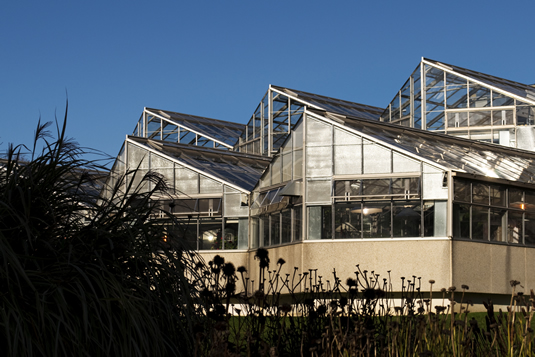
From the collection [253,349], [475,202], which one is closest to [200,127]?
[475,202]

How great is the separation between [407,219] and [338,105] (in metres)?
18.2

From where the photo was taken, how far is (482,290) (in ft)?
66.3

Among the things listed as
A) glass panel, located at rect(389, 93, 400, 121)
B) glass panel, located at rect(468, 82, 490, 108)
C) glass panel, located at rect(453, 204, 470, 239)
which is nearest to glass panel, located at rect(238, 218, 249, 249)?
glass panel, located at rect(453, 204, 470, 239)

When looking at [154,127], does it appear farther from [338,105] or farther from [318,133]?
[318,133]

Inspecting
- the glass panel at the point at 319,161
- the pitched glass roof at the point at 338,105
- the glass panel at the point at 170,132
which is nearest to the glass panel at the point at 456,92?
the pitched glass roof at the point at 338,105

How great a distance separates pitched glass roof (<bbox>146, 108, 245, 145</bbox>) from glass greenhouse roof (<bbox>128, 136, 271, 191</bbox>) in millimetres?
8968

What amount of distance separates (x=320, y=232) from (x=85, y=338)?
16813mm

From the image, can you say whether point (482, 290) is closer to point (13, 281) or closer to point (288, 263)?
point (288, 263)

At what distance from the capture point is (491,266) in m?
20.5

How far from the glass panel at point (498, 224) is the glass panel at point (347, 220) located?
12.3 feet

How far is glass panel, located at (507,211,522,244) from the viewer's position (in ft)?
68.9

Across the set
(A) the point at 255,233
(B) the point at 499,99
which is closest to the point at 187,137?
(A) the point at 255,233

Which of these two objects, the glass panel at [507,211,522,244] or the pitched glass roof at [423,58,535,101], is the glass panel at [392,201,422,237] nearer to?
the glass panel at [507,211,522,244]

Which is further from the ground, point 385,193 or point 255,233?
point 385,193
